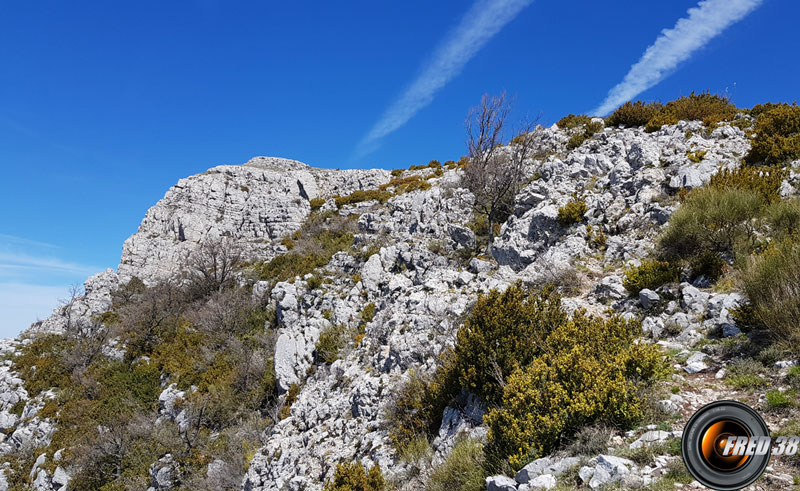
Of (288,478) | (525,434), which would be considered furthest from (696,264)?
(288,478)

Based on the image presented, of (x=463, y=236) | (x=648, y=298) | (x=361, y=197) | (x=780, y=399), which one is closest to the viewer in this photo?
(x=780, y=399)

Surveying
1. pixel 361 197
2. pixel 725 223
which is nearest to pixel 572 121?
pixel 361 197

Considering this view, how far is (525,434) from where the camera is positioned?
5.08 m

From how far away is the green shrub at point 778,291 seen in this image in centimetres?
548

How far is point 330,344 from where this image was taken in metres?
14.2

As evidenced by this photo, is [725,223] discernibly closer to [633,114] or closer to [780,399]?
[780,399]

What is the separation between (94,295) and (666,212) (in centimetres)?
3620

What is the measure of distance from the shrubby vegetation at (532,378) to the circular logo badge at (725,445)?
3.51 ft

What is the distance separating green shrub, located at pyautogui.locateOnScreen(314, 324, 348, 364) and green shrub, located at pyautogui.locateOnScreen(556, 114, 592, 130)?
2112cm

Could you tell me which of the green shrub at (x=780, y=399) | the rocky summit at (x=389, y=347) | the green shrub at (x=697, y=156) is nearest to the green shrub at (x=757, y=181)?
the rocky summit at (x=389, y=347)

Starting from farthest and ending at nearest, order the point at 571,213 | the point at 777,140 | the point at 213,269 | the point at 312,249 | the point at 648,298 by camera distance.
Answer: the point at 213,269 → the point at 312,249 → the point at 571,213 → the point at 777,140 → the point at 648,298

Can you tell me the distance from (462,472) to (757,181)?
11.0 metres

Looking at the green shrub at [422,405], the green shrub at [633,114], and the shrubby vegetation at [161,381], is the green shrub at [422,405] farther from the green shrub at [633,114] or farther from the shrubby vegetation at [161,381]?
the green shrub at [633,114]
